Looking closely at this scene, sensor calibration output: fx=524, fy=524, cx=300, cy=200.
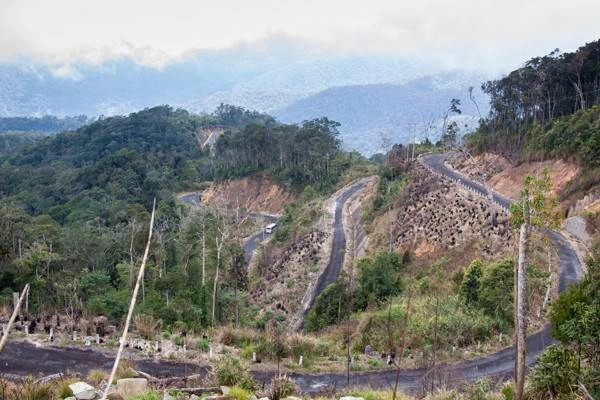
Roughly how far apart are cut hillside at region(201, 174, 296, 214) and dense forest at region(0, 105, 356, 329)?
1.60 m

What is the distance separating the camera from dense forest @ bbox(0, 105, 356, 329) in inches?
963

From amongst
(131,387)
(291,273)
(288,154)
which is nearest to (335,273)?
(291,273)

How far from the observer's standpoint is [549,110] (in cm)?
4531

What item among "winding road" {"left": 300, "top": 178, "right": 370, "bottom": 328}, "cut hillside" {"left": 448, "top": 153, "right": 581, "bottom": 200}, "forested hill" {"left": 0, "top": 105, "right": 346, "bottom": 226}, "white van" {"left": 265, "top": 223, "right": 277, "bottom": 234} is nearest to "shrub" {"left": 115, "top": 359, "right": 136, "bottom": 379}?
"winding road" {"left": 300, "top": 178, "right": 370, "bottom": 328}

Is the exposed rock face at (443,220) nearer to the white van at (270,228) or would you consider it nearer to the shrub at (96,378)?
the white van at (270,228)

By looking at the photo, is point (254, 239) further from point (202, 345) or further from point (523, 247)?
point (523, 247)

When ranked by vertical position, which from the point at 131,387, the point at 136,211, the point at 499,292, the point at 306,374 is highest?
the point at 136,211

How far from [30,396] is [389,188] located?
126ft

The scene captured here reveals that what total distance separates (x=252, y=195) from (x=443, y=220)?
133 ft

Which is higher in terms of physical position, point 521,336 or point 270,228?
point 521,336

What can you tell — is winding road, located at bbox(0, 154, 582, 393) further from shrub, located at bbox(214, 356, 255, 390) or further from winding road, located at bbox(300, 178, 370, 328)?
winding road, located at bbox(300, 178, 370, 328)

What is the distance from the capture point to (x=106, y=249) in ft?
112

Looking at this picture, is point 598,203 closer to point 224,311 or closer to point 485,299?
point 485,299

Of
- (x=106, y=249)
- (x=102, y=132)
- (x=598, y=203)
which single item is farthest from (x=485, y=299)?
(x=102, y=132)
